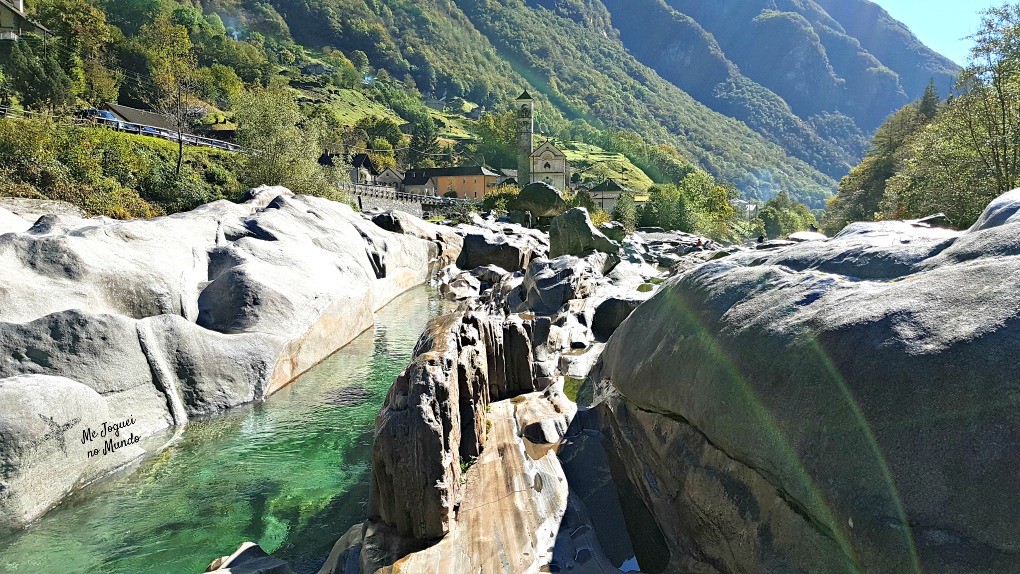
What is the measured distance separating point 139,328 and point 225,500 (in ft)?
15.7

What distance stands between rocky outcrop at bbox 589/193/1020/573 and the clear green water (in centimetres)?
512

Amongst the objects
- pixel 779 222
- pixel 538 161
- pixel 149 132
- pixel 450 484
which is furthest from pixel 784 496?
pixel 779 222

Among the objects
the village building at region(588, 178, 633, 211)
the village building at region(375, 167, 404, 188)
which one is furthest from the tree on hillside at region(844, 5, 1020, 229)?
the village building at region(375, 167, 404, 188)

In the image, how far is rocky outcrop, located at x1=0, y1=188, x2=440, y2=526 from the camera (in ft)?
28.8

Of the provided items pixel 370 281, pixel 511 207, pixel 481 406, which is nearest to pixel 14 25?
pixel 511 207

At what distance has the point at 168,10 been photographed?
136 meters

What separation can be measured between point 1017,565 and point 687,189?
3046 inches

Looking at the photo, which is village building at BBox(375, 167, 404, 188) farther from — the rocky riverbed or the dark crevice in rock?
the dark crevice in rock

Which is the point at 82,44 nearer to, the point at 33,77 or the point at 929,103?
the point at 33,77

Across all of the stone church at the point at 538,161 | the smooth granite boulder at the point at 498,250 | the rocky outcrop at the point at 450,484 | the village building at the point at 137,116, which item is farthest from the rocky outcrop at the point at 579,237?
the stone church at the point at 538,161

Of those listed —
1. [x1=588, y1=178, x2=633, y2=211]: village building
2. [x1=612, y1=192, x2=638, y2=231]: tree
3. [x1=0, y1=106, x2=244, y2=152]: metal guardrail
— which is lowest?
[x1=612, y1=192, x2=638, y2=231]: tree

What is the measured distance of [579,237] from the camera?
31062 mm

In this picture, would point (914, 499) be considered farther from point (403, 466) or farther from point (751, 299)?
point (403, 466)

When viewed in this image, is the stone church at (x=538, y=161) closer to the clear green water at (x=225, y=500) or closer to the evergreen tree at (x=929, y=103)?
the evergreen tree at (x=929, y=103)
